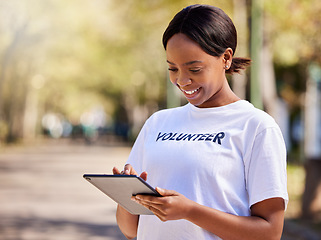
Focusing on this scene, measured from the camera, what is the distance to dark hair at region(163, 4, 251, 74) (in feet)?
7.47

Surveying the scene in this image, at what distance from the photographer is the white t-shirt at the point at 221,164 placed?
2254mm

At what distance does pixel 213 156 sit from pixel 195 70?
313 millimetres

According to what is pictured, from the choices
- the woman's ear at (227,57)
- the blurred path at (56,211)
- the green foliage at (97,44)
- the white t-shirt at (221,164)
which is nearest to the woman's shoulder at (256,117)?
the white t-shirt at (221,164)

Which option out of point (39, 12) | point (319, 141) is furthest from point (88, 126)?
point (319, 141)

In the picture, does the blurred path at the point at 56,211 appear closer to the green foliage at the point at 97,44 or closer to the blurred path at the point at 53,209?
the blurred path at the point at 53,209

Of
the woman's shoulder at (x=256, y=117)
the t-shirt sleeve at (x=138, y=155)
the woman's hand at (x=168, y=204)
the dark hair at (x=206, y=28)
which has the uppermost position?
the dark hair at (x=206, y=28)

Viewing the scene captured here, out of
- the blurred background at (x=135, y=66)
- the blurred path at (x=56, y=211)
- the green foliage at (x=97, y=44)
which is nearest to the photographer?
the blurred path at (x=56, y=211)

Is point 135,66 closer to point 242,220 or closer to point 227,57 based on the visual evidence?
point 227,57

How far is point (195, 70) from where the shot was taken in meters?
2.31

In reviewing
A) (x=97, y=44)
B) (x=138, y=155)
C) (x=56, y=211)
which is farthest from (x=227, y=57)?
(x=97, y=44)

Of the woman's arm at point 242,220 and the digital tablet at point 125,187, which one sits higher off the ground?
the digital tablet at point 125,187

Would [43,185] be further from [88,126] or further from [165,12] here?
[88,126]

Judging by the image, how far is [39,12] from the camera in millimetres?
29109

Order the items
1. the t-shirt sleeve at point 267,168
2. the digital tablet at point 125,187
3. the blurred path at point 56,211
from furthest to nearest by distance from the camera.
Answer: the blurred path at point 56,211, the t-shirt sleeve at point 267,168, the digital tablet at point 125,187
